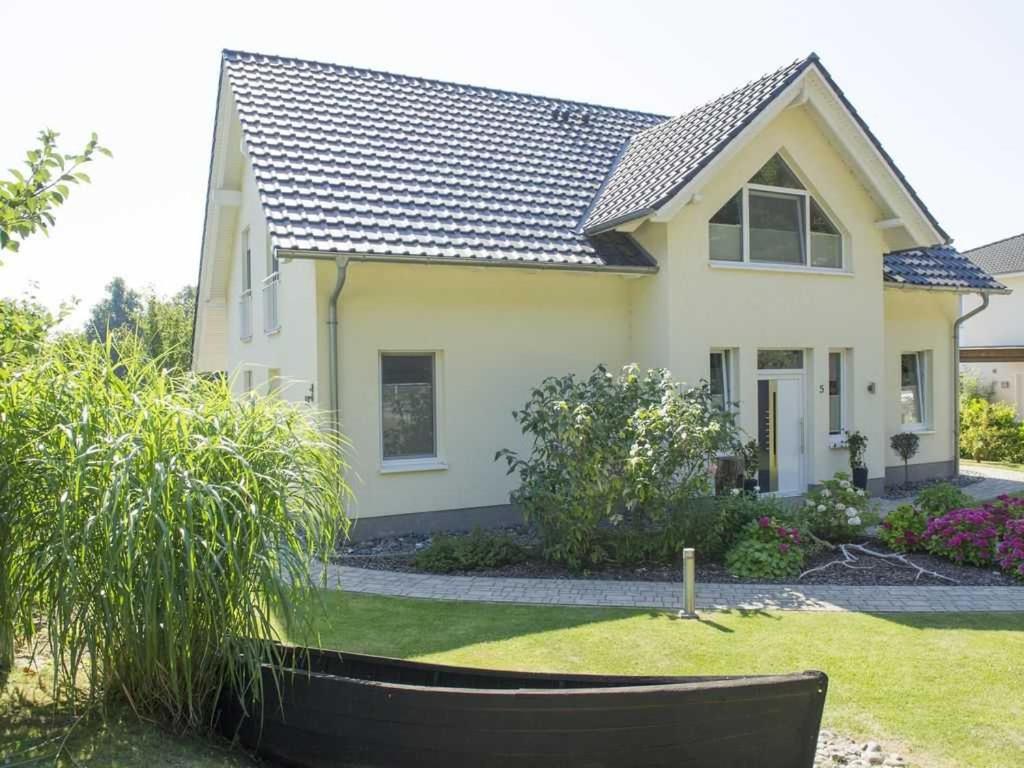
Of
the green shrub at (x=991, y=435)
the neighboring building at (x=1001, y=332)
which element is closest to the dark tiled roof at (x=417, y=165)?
the green shrub at (x=991, y=435)

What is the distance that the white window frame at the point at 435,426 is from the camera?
→ 11.9m

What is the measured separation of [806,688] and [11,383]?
15.1 ft

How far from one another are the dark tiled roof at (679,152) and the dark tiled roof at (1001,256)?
1066 inches

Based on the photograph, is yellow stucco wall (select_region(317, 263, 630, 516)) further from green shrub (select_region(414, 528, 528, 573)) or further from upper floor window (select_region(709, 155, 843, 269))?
upper floor window (select_region(709, 155, 843, 269))

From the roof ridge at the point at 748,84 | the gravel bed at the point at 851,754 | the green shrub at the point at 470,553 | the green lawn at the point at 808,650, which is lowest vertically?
the gravel bed at the point at 851,754

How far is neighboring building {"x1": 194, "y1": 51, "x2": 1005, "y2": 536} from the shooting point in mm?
11828

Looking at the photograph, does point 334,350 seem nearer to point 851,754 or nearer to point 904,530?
point 904,530

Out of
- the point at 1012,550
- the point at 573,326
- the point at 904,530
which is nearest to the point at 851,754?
the point at 1012,550

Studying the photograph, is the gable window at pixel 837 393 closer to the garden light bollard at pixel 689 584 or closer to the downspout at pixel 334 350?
the garden light bollard at pixel 689 584

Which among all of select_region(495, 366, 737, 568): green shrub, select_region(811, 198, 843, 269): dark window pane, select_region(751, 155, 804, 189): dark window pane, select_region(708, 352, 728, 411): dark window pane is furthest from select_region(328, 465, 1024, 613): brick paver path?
select_region(751, 155, 804, 189): dark window pane

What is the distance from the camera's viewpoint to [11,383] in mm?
4531

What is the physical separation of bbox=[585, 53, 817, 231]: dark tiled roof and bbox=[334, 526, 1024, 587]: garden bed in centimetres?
544

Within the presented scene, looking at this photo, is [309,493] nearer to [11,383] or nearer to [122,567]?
[122,567]

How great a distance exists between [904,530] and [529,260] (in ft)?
20.6
